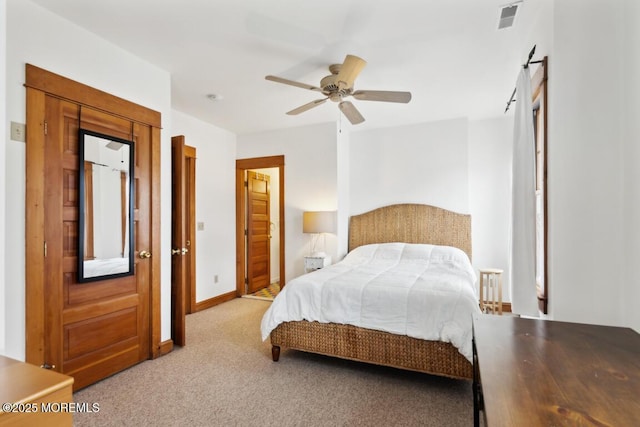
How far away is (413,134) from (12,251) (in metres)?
4.48

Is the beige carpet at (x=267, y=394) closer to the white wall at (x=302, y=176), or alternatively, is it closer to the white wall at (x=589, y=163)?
the white wall at (x=589, y=163)

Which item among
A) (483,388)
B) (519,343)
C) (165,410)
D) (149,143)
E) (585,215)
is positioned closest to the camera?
(483,388)

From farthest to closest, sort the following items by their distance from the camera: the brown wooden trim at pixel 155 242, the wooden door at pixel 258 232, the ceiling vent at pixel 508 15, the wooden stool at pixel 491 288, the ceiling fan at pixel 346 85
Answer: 1. the wooden door at pixel 258 232
2. the wooden stool at pixel 491 288
3. the brown wooden trim at pixel 155 242
4. the ceiling fan at pixel 346 85
5. the ceiling vent at pixel 508 15

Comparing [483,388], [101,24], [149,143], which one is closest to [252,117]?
[149,143]

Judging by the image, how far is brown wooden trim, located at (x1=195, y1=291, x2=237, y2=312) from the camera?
436 centimetres

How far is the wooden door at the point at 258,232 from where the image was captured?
209 inches

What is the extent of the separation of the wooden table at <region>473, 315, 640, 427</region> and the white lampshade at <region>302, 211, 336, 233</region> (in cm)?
309

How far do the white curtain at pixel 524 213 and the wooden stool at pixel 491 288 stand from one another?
2.00m

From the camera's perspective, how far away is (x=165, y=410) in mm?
2055

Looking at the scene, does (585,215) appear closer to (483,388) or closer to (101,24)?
(483,388)

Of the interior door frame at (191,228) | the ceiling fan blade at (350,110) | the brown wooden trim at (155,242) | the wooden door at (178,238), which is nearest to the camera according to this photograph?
the brown wooden trim at (155,242)

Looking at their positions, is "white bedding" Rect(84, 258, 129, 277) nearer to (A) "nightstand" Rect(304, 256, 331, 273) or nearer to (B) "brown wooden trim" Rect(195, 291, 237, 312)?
(B) "brown wooden trim" Rect(195, 291, 237, 312)

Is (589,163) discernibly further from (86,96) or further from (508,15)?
(86,96)

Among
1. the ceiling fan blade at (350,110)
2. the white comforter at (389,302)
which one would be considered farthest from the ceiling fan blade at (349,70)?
the white comforter at (389,302)
